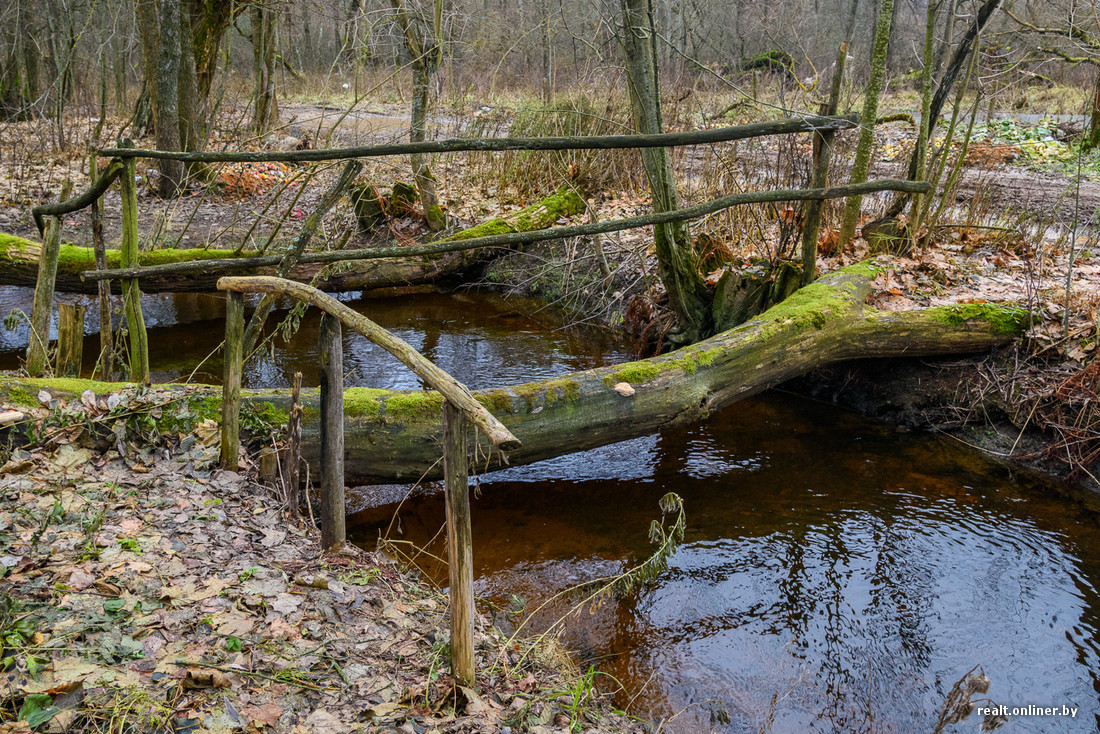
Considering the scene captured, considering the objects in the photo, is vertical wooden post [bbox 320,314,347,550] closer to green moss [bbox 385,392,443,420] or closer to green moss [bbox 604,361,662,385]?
green moss [bbox 385,392,443,420]

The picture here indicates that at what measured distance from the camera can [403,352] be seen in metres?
2.16

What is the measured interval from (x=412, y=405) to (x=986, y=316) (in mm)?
4597

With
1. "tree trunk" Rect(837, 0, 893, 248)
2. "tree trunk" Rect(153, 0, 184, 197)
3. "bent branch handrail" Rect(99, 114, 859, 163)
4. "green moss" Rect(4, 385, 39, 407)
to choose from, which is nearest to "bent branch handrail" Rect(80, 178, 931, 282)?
"bent branch handrail" Rect(99, 114, 859, 163)

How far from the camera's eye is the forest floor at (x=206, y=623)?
198 cm

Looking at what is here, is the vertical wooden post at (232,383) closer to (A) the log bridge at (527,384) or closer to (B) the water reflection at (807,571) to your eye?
(A) the log bridge at (527,384)

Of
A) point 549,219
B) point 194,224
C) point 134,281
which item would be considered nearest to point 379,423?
point 134,281

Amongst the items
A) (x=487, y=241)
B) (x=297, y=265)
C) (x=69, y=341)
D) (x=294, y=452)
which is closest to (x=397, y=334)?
(x=297, y=265)

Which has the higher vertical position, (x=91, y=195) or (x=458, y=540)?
(x=91, y=195)

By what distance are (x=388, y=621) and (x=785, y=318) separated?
146 inches

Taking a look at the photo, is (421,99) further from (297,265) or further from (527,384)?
(527,384)

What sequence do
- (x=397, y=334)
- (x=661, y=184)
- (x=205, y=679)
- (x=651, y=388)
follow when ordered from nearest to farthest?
(x=205, y=679), (x=651, y=388), (x=661, y=184), (x=397, y=334)

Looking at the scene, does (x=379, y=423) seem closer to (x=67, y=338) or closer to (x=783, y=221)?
(x=67, y=338)

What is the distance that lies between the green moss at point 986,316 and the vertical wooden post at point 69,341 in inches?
240

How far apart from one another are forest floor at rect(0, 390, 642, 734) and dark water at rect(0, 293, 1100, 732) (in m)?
0.69
